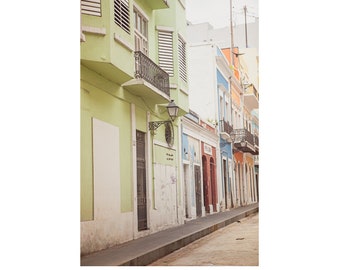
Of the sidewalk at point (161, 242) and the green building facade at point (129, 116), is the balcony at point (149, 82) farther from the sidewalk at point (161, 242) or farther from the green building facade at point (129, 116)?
the sidewalk at point (161, 242)

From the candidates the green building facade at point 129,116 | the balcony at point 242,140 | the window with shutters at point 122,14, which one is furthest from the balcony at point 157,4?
the balcony at point 242,140

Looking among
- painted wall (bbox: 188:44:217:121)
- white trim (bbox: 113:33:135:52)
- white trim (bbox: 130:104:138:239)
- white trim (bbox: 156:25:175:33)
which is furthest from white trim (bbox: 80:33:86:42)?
painted wall (bbox: 188:44:217:121)

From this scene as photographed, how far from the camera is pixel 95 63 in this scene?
594 cm

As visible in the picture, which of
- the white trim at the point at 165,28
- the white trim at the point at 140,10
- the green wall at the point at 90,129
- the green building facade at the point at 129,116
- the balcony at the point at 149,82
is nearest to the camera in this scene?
the green wall at the point at 90,129

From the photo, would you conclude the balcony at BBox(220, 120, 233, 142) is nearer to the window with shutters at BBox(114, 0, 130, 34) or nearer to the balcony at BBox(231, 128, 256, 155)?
the balcony at BBox(231, 128, 256, 155)

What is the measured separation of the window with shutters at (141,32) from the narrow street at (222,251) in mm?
2593

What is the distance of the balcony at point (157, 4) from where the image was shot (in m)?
7.44

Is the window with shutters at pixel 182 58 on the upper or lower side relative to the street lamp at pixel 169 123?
upper
